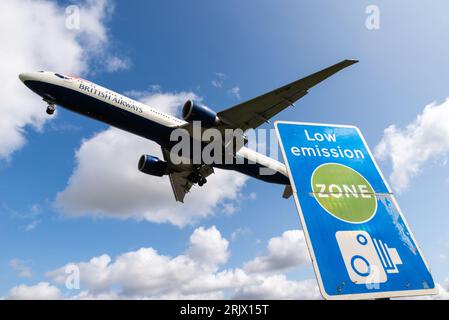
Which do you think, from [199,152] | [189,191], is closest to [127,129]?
[199,152]

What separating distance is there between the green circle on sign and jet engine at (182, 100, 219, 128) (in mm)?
23288

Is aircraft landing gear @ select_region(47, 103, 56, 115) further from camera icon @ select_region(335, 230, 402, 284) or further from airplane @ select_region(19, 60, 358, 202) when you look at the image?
camera icon @ select_region(335, 230, 402, 284)

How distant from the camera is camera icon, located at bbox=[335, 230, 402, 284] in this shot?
2.69 meters

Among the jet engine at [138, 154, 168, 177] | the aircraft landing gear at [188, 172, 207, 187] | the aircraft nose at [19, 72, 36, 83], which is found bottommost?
the aircraft landing gear at [188, 172, 207, 187]

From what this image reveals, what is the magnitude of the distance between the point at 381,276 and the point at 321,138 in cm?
174

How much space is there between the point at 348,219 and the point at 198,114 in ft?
78.4

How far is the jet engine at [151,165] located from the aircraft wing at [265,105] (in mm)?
11725

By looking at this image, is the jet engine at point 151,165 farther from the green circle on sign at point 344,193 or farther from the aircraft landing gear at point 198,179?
the green circle on sign at point 344,193

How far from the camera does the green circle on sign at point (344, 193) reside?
3.10m

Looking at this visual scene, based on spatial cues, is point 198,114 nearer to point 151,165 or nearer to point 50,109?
point 151,165

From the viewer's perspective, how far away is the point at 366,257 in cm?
283

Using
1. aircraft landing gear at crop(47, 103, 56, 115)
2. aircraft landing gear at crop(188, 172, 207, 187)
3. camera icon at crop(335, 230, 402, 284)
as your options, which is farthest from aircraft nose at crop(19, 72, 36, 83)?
camera icon at crop(335, 230, 402, 284)

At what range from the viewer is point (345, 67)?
1862 cm
